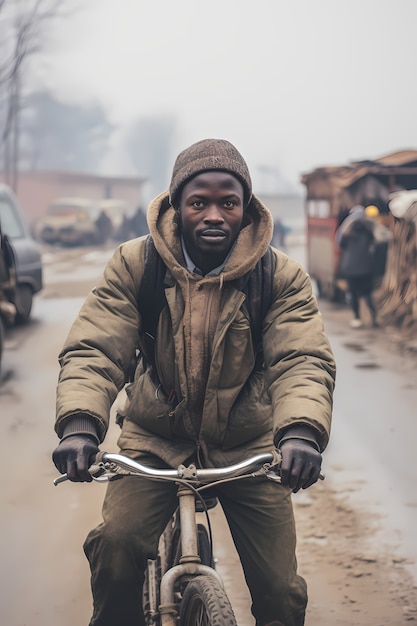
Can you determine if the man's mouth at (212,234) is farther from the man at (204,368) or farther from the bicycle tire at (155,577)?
the bicycle tire at (155,577)

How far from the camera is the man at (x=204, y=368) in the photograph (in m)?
3.06

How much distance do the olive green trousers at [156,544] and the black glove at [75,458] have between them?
38 centimetres

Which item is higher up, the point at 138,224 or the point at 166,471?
the point at 166,471

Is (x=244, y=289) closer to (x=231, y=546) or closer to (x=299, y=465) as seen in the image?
(x=299, y=465)

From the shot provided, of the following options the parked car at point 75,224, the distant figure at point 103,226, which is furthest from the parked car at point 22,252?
the distant figure at point 103,226

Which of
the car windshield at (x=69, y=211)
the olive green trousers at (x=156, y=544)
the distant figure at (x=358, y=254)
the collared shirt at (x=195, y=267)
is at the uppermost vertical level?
the collared shirt at (x=195, y=267)

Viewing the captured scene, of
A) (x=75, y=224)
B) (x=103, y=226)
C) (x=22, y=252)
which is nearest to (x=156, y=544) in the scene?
(x=22, y=252)

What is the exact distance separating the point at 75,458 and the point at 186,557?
1.41ft

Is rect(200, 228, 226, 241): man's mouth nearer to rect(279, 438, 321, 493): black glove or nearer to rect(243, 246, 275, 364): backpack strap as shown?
rect(243, 246, 275, 364): backpack strap

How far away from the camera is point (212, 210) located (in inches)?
120

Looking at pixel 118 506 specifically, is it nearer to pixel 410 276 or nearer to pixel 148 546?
pixel 148 546

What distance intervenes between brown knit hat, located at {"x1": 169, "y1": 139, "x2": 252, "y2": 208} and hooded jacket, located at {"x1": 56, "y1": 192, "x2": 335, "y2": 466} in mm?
134

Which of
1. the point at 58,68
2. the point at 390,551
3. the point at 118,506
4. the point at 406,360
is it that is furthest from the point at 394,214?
the point at 58,68

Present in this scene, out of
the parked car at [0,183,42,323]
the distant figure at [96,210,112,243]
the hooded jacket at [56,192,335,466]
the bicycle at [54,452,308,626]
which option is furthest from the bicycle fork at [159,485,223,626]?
the distant figure at [96,210,112,243]
